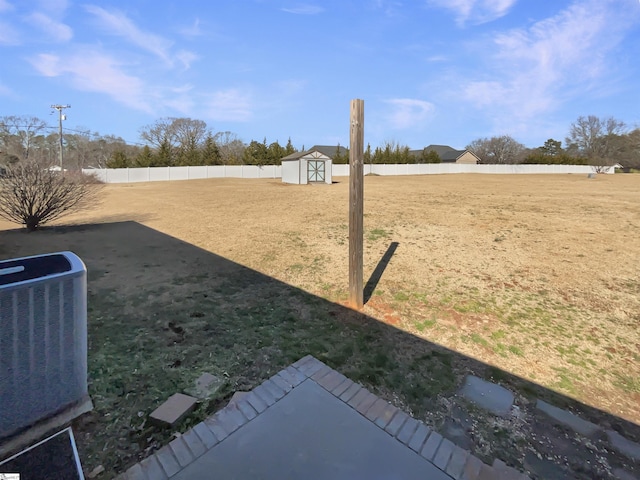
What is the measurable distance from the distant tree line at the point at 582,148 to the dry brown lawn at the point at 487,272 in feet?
128

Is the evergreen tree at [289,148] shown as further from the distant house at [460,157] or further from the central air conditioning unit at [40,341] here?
the central air conditioning unit at [40,341]

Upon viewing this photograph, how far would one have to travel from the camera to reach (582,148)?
48.7 meters

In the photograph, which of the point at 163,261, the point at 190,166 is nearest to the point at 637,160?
the point at 190,166

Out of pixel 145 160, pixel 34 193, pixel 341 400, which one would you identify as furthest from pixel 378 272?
pixel 145 160

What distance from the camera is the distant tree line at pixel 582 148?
40.8 meters

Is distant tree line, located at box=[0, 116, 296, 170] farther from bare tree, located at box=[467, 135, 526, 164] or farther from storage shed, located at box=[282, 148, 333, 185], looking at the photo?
bare tree, located at box=[467, 135, 526, 164]

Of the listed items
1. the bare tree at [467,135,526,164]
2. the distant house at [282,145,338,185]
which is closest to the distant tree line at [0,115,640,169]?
the bare tree at [467,135,526,164]

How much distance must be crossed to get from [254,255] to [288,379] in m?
3.63

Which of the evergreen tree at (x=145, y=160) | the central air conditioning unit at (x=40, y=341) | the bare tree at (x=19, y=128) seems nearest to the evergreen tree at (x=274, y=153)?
the evergreen tree at (x=145, y=160)

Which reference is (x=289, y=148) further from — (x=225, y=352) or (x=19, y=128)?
(x=225, y=352)

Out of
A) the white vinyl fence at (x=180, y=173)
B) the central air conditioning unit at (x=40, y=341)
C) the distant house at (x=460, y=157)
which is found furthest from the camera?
the distant house at (x=460, y=157)

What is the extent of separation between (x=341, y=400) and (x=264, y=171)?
1274 inches

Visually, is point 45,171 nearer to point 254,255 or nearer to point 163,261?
point 163,261

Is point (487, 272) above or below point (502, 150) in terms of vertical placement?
below
